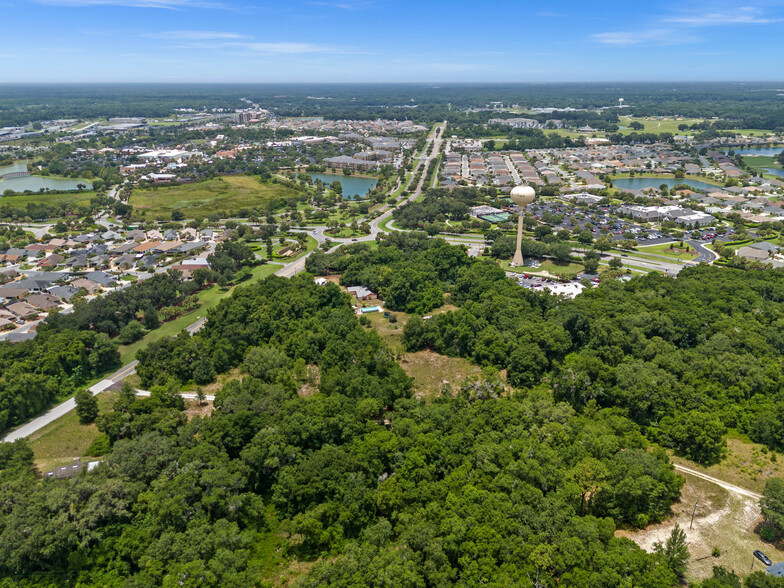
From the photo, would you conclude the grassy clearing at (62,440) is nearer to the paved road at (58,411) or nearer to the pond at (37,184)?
the paved road at (58,411)

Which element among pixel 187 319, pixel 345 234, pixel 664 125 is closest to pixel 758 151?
pixel 664 125

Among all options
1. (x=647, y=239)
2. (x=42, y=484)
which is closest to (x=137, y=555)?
(x=42, y=484)

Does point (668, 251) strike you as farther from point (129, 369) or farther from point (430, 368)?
point (129, 369)

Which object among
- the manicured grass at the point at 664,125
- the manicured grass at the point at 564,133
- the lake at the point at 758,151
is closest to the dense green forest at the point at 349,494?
the lake at the point at 758,151

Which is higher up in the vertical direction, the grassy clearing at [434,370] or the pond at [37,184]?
the pond at [37,184]

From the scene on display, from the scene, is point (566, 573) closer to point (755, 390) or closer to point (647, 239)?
point (755, 390)

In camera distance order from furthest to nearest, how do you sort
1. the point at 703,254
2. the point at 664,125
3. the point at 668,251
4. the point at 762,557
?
the point at 664,125
the point at 668,251
the point at 703,254
the point at 762,557
